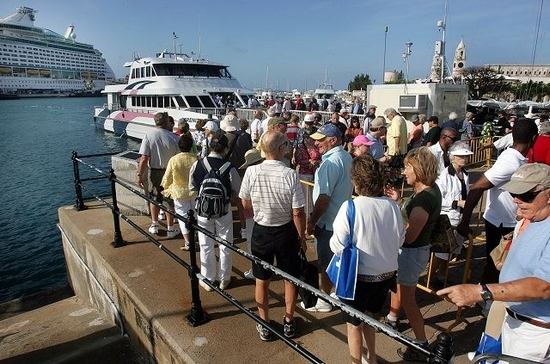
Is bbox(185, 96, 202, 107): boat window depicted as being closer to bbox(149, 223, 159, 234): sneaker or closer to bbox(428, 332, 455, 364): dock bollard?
bbox(149, 223, 159, 234): sneaker

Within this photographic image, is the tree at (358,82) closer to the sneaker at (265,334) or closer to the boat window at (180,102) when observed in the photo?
the boat window at (180,102)

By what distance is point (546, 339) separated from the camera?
174 cm

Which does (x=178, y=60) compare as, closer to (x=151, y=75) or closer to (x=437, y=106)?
(x=151, y=75)

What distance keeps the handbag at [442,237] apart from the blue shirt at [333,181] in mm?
767

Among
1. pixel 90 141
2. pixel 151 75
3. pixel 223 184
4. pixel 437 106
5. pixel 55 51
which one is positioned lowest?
pixel 90 141

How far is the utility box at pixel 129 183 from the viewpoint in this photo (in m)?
5.75

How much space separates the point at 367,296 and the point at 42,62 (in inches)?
5409

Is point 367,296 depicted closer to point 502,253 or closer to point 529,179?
point 502,253

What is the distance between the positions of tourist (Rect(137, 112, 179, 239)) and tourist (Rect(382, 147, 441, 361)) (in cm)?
331

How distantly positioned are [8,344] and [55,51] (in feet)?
455

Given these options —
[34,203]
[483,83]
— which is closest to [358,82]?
[483,83]

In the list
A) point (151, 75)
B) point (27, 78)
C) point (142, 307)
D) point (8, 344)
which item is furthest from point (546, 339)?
point (27, 78)

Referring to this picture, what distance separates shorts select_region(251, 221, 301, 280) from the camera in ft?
9.47

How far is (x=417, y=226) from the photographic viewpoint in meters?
2.61
